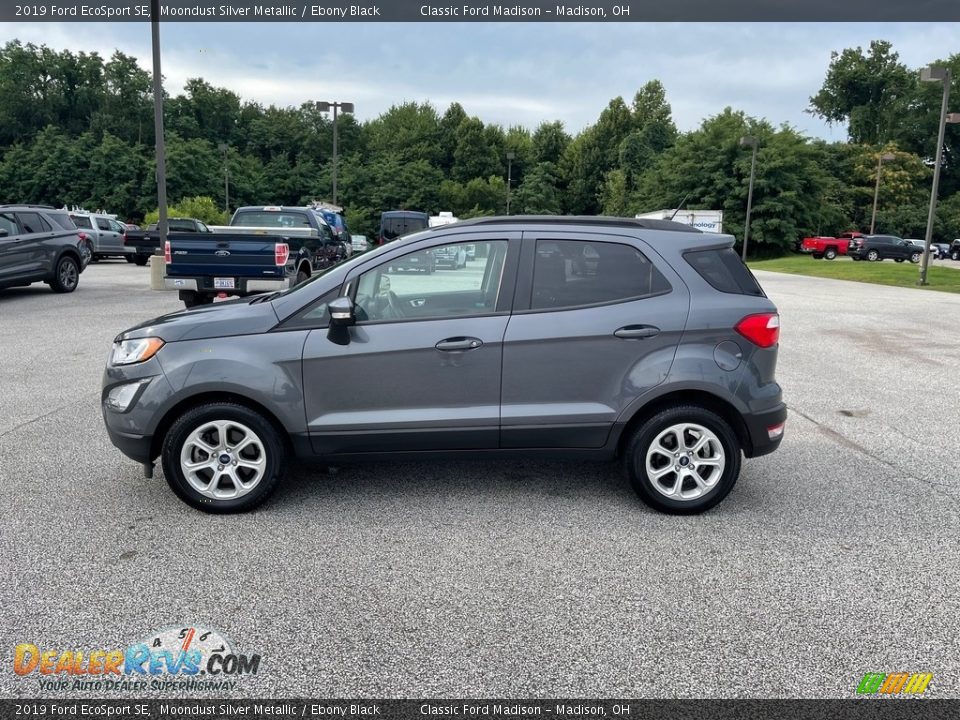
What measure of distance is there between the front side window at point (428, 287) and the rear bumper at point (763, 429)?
5.60 ft

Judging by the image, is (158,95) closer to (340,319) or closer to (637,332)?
(340,319)

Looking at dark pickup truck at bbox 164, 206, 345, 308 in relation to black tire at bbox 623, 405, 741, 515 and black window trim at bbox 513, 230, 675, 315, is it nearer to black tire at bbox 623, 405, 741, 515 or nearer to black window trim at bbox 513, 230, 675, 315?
black window trim at bbox 513, 230, 675, 315

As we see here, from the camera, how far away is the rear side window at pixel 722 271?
4844mm

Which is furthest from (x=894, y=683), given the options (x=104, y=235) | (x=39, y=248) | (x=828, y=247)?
(x=828, y=247)

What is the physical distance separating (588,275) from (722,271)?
0.85 m

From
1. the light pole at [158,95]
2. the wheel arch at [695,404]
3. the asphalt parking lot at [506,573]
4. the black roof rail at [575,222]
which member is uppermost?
the light pole at [158,95]

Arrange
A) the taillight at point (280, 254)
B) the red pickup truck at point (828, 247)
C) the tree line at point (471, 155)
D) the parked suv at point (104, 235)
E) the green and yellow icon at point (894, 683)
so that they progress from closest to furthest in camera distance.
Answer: the green and yellow icon at point (894, 683) → the taillight at point (280, 254) → the parked suv at point (104, 235) → the red pickup truck at point (828, 247) → the tree line at point (471, 155)

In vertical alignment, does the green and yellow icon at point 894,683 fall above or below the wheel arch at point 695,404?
below

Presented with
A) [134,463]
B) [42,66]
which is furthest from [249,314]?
[42,66]

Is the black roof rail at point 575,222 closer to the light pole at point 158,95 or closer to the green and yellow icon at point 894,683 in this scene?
the green and yellow icon at point 894,683

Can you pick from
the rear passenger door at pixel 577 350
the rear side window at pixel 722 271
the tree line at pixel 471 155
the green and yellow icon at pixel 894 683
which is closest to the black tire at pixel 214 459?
the rear passenger door at pixel 577 350

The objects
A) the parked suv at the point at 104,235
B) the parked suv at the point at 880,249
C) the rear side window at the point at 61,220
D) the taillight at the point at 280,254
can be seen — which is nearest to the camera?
the taillight at the point at 280,254

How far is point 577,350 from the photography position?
4676 millimetres

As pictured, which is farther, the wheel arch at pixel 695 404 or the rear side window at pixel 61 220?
the rear side window at pixel 61 220
